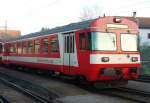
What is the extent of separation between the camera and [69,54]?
17.4 m

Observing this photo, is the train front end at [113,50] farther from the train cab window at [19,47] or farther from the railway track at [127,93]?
the train cab window at [19,47]

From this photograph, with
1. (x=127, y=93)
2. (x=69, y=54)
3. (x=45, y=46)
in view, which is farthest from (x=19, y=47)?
(x=127, y=93)

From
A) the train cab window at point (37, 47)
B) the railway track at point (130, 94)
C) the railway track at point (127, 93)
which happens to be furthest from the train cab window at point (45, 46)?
the railway track at point (130, 94)

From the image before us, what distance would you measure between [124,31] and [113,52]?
120 centimetres

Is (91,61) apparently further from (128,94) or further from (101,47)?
(128,94)

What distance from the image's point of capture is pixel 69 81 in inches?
762

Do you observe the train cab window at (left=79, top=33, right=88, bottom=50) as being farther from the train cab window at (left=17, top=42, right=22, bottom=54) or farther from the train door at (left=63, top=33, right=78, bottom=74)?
the train cab window at (left=17, top=42, right=22, bottom=54)

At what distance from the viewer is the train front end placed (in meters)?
15.2

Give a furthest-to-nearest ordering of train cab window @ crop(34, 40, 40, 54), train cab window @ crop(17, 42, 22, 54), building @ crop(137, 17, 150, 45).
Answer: building @ crop(137, 17, 150, 45), train cab window @ crop(17, 42, 22, 54), train cab window @ crop(34, 40, 40, 54)

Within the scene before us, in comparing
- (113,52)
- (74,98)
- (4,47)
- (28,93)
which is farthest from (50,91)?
(4,47)

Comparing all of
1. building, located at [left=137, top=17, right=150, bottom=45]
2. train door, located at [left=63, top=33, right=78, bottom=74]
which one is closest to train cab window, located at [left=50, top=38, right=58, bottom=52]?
train door, located at [left=63, top=33, right=78, bottom=74]

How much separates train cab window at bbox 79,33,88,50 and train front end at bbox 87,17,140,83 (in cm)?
37

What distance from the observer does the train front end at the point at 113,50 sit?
1520cm

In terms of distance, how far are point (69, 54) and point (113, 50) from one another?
8.50ft
